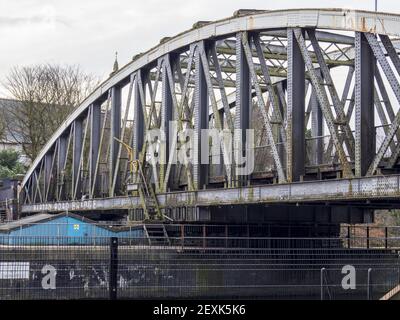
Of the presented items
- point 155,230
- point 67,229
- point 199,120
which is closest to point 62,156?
point 67,229

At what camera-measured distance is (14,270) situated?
22.6m

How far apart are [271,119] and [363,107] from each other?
12252 millimetres

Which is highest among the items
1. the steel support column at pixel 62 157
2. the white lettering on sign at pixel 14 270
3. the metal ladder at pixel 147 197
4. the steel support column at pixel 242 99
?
the steel support column at pixel 242 99

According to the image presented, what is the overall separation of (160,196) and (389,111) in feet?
33.5

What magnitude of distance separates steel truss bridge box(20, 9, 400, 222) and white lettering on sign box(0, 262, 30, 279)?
840 centimetres

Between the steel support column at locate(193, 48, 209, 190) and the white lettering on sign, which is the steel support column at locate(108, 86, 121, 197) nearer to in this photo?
the steel support column at locate(193, 48, 209, 190)

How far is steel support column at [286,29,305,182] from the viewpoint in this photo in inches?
1053

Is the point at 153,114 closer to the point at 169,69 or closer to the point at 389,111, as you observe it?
the point at 169,69

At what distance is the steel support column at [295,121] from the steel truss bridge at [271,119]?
35 millimetres

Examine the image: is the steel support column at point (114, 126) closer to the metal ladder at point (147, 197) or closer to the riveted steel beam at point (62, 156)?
the metal ladder at point (147, 197)

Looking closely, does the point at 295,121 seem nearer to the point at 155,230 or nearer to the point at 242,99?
the point at 242,99

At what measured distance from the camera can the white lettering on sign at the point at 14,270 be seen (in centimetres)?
2234

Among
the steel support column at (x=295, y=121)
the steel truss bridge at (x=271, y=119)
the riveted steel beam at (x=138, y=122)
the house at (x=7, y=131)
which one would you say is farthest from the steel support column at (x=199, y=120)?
the house at (x=7, y=131)
